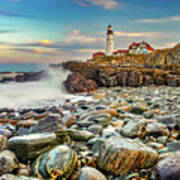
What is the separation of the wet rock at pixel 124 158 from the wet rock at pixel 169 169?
1.17 ft

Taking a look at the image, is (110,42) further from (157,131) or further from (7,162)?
(7,162)

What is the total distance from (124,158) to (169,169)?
1.99ft

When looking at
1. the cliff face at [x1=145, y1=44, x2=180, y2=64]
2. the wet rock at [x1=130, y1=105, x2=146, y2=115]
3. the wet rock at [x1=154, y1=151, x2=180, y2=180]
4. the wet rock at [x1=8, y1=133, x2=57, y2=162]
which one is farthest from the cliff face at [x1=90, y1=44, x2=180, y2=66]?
the wet rock at [x1=154, y1=151, x2=180, y2=180]

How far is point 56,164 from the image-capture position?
2404 millimetres

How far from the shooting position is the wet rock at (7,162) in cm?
240

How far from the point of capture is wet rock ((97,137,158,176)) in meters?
2.53

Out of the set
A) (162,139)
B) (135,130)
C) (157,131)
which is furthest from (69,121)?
(162,139)

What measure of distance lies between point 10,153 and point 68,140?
1078mm

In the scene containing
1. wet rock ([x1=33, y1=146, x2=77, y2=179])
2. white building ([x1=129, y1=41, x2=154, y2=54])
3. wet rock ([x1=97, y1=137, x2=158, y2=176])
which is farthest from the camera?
white building ([x1=129, y1=41, x2=154, y2=54])

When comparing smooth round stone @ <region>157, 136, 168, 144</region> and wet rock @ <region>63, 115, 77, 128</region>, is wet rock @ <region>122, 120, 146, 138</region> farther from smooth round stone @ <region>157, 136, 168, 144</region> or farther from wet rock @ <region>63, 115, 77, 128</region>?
wet rock @ <region>63, 115, 77, 128</region>

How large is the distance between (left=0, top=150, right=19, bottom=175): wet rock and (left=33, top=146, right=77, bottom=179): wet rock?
0.95 ft

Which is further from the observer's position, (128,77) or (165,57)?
(165,57)

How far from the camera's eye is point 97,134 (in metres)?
3.99

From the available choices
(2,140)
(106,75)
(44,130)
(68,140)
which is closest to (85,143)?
(68,140)
